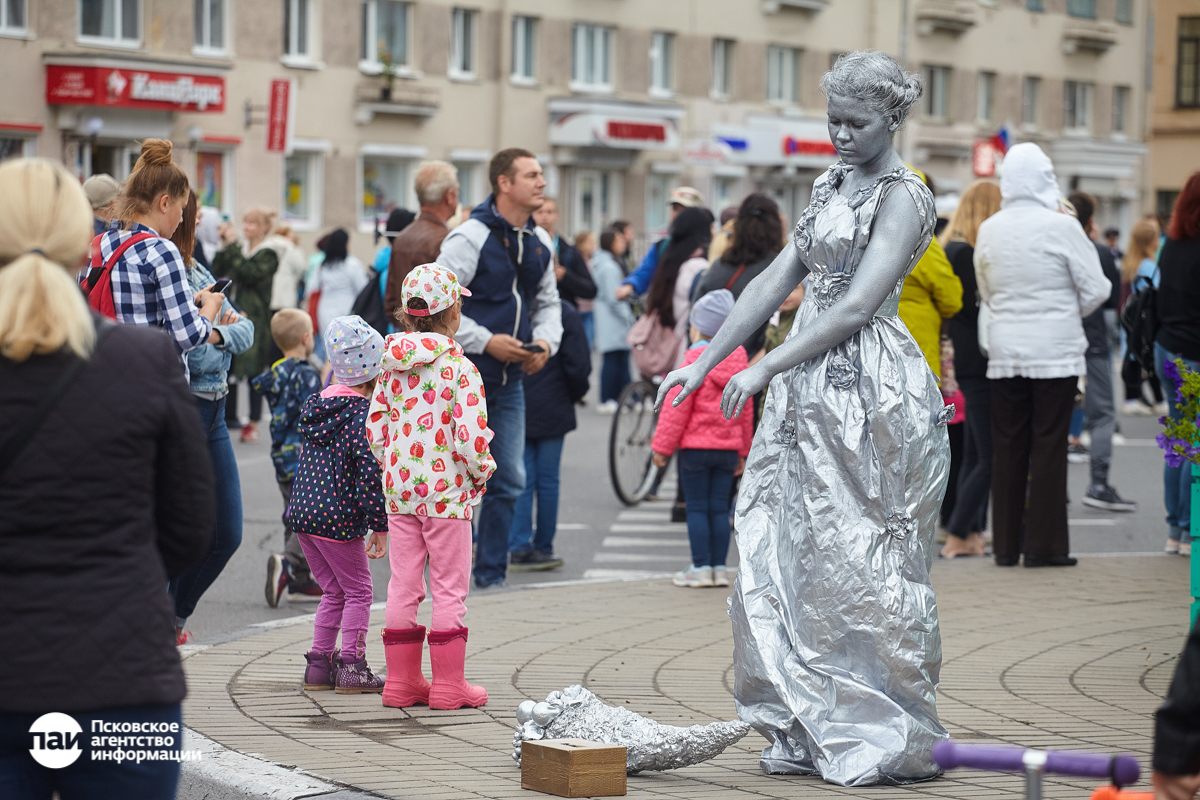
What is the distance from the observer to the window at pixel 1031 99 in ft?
165

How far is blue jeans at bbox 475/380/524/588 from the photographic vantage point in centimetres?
823

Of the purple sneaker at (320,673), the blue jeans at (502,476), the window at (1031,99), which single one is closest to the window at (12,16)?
the blue jeans at (502,476)

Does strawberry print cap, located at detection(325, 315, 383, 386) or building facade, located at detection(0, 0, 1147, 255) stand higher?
building facade, located at detection(0, 0, 1147, 255)

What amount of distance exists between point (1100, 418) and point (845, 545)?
812 centimetres

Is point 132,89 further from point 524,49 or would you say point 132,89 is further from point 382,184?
point 524,49

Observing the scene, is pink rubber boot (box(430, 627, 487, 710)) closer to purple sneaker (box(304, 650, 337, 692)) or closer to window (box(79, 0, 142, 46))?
purple sneaker (box(304, 650, 337, 692))

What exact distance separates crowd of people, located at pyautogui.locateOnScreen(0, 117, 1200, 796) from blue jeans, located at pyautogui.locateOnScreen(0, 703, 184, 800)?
0.06 ft

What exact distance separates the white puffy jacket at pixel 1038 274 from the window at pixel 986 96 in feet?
136

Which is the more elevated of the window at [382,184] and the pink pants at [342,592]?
the window at [382,184]

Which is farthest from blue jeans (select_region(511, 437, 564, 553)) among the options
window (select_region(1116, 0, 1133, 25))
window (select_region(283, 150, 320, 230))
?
window (select_region(1116, 0, 1133, 25))

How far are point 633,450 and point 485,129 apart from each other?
25000 millimetres

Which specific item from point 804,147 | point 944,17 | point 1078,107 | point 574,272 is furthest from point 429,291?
point 1078,107

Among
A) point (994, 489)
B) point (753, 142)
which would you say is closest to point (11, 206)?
point (994, 489)

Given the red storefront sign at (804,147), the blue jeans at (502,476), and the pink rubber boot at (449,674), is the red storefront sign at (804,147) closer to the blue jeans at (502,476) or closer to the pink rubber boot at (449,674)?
the blue jeans at (502,476)
